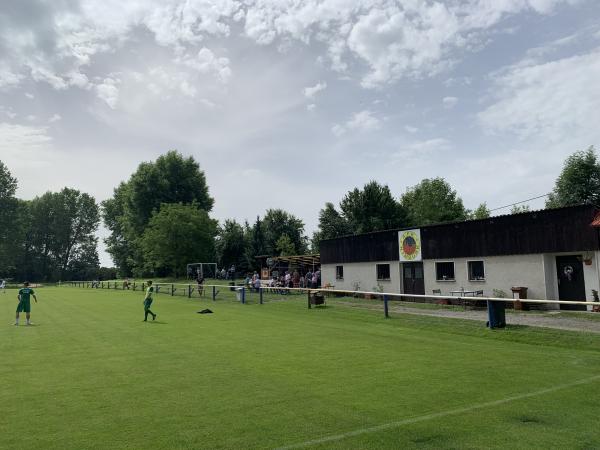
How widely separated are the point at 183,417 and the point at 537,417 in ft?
15.6

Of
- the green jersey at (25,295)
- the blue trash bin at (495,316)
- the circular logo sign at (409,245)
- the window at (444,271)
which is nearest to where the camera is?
the blue trash bin at (495,316)

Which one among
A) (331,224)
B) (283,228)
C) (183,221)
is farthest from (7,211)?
(331,224)

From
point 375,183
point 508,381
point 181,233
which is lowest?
point 508,381

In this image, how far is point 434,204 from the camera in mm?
76812

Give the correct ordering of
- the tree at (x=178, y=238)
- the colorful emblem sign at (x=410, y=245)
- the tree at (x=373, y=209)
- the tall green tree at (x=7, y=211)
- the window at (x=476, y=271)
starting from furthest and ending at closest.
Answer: the tall green tree at (x=7, y=211) → the tree at (x=373, y=209) → the tree at (x=178, y=238) → the colorful emblem sign at (x=410, y=245) → the window at (x=476, y=271)

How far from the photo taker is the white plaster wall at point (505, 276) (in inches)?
870

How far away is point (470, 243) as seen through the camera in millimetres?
25250

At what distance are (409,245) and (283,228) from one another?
157 ft

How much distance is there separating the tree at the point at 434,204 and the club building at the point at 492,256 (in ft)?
141

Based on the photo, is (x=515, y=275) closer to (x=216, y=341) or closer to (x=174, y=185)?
(x=216, y=341)

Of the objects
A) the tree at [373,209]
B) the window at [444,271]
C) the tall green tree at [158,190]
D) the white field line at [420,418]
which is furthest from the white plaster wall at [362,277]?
the tall green tree at [158,190]

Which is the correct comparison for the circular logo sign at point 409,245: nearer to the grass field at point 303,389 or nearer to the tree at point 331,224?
the grass field at point 303,389

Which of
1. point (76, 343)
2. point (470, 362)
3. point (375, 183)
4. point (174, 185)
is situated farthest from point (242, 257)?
point (470, 362)

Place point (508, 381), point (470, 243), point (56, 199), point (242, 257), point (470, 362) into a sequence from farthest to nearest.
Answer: point (56, 199)
point (242, 257)
point (470, 243)
point (470, 362)
point (508, 381)
